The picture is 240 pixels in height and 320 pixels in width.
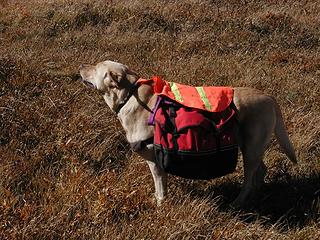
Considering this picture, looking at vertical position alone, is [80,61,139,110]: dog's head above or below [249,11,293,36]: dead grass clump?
above

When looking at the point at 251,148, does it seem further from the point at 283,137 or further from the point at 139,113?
the point at 139,113

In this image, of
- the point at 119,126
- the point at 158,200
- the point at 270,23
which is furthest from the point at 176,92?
the point at 270,23

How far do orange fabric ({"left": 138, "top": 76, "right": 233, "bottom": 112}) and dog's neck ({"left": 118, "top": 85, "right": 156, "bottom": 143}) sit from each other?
0.09m

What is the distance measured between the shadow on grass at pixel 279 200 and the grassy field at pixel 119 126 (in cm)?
1

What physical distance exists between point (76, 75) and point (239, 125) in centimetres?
348

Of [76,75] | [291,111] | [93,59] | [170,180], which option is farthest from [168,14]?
[170,180]

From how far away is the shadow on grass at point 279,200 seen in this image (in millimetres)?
4410

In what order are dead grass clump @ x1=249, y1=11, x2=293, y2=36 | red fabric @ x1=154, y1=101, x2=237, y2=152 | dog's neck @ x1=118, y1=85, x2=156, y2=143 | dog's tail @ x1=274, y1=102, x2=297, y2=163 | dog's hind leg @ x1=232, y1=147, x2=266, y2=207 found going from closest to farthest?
red fabric @ x1=154, y1=101, x2=237, y2=152 → dog's neck @ x1=118, y1=85, x2=156, y2=143 → dog's hind leg @ x1=232, y1=147, x2=266, y2=207 → dog's tail @ x1=274, y1=102, x2=297, y2=163 → dead grass clump @ x1=249, y1=11, x2=293, y2=36

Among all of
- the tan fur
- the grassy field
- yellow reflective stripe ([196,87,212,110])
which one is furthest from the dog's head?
the grassy field

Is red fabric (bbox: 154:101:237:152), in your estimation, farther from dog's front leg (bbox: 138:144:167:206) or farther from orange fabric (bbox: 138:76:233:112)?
dog's front leg (bbox: 138:144:167:206)

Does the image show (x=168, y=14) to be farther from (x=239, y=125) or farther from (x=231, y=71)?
(x=239, y=125)

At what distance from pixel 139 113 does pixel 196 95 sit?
0.55 m

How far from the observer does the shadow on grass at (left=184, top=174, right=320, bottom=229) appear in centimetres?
441

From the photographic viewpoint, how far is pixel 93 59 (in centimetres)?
824
